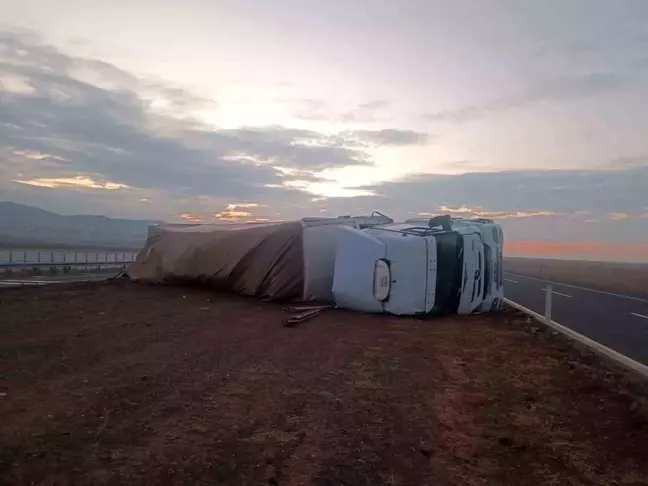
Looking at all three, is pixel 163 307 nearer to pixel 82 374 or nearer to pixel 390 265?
A: pixel 390 265

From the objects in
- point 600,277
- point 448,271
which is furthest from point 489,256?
point 600,277

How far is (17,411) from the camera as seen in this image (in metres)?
5.76

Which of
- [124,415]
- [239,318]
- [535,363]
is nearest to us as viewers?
[124,415]

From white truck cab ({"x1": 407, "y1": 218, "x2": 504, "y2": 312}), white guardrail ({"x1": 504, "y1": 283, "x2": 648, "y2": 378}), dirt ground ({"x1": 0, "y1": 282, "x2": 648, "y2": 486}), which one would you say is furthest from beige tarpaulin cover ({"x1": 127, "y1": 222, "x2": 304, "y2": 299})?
white guardrail ({"x1": 504, "y1": 283, "x2": 648, "y2": 378})

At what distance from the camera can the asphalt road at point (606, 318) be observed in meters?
11.9

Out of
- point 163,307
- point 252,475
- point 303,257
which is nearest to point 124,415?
point 252,475

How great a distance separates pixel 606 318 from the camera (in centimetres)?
1666

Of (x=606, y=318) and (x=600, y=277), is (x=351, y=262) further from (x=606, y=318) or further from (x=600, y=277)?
(x=600, y=277)

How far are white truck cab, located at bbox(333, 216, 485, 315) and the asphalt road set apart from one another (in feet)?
9.12

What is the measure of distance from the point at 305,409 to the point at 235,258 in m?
11.9

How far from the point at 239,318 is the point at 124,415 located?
7.34 metres

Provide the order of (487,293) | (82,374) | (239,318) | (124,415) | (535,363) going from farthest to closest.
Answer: (487,293), (239,318), (535,363), (82,374), (124,415)

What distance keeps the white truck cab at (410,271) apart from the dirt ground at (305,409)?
2876 millimetres

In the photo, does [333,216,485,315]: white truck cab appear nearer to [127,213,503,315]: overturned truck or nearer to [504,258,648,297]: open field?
[127,213,503,315]: overturned truck
